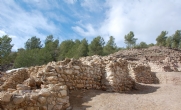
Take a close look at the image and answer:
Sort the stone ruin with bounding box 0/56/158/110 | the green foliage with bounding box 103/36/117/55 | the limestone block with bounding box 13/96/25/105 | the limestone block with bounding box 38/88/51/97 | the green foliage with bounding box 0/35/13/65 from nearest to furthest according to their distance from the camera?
1. the limestone block with bounding box 13/96/25/105
2. the stone ruin with bounding box 0/56/158/110
3. the limestone block with bounding box 38/88/51/97
4. the green foliage with bounding box 0/35/13/65
5. the green foliage with bounding box 103/36/117/55

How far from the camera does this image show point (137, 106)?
5.86 metres

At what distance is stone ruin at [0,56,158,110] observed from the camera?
4.62 m

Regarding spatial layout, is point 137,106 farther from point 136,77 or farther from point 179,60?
point 179,60

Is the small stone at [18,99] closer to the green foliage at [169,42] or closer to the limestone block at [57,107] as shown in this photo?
Result: the limestone block at [57,107]

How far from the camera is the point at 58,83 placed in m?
6.28

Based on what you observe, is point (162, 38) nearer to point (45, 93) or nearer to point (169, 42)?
point (169, 42)

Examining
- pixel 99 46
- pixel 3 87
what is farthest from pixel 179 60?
pixel 3 87

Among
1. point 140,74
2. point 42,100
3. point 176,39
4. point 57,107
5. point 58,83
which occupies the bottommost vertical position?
point 57,107

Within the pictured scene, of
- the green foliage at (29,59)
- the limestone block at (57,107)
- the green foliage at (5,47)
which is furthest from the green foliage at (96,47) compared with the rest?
the limestone block at (57,107)

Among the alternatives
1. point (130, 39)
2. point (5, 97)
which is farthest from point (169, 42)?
point (5, 97)

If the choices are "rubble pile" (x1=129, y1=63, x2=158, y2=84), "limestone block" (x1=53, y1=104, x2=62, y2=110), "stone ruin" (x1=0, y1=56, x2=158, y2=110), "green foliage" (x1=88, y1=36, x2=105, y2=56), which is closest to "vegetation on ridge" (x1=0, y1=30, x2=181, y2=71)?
"green foliage" (x1=88, y1=36, x2=105, y2=56)

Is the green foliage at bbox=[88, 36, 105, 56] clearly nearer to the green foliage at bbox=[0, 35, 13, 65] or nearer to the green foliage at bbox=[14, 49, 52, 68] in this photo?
the green foliage at bbox=[14, 49, 52, 68]

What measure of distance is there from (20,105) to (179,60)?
30099 mm

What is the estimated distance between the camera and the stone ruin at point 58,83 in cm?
462
